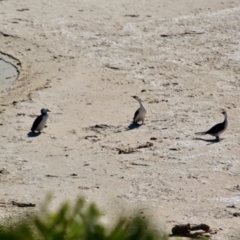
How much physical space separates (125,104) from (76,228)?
13.0 m

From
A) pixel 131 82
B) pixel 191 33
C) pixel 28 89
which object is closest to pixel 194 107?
pixel 131 82

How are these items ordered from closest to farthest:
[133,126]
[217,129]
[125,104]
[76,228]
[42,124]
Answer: [76,228] → [217,129] → [42,124] → [133,126] → [125,104]

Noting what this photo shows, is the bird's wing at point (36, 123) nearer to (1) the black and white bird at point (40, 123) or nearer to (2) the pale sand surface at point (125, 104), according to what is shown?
(1) the black and white bird at point (40, 123)

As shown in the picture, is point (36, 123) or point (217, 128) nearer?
point (217, 128)

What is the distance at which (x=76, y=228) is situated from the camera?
3.63 m

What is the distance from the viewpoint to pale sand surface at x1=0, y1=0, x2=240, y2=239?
11.7 metres

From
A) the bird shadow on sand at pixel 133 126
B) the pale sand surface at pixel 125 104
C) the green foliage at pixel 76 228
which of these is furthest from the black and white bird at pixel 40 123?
the green foliage at pixel 76 228

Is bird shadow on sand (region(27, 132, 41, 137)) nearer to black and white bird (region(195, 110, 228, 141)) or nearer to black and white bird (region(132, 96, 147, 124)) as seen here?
black and white bird (region(132, 96, 147, 124))

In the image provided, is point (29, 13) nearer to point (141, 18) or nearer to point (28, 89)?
point (141, 18)

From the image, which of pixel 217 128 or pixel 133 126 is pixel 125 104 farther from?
pixel 217 128

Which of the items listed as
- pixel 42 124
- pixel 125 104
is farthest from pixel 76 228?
pixel 125 104

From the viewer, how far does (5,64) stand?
20172 mm

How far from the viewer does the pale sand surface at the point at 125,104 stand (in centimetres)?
1170

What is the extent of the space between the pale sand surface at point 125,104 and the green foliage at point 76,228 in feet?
12.8
